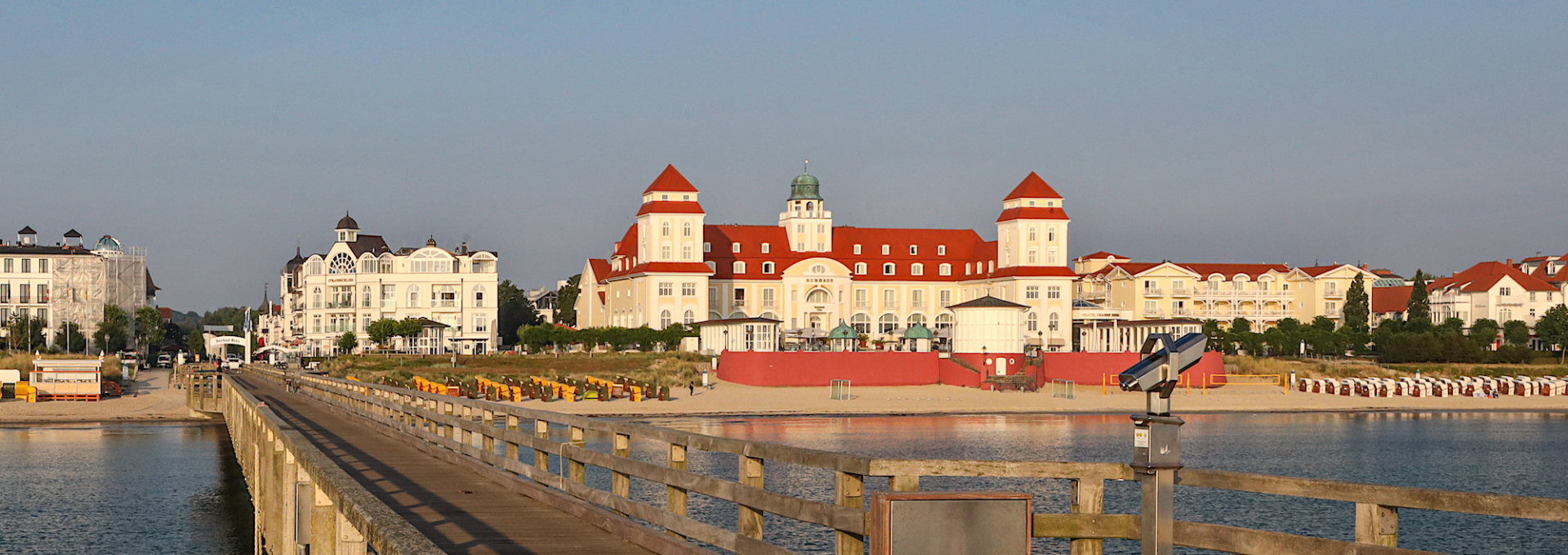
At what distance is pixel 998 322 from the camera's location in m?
91.0

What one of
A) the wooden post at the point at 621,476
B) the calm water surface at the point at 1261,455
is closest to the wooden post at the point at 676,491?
the wooden post at the point at 621,476

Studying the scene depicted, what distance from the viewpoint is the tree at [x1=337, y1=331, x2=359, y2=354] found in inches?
4272

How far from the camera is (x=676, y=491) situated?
11914mm

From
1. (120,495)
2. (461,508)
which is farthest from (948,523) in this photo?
(120,495)

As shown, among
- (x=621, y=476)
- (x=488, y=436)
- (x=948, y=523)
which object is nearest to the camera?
(x=948, y=523)

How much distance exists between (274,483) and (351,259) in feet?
331

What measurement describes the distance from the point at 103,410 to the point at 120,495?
33.0 metres

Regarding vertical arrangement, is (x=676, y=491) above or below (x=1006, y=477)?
below

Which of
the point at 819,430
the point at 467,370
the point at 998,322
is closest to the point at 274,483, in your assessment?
the point at 819,430

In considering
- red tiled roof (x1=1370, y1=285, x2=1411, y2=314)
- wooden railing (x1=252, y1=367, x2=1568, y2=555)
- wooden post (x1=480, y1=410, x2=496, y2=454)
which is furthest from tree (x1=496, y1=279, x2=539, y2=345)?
wooden railing (x1=252, y1=367, x2=1568, y2=555)

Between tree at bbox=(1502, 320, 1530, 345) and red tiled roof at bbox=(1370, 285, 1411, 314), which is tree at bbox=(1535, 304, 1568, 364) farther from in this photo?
red tiled roof at bbox=(1370, 285, 1411, 314)

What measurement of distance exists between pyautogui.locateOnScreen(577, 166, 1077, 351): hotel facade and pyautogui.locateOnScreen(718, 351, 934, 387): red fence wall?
691 inches

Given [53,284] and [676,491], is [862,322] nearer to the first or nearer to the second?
[53,284]

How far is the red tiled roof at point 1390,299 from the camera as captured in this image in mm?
148000
